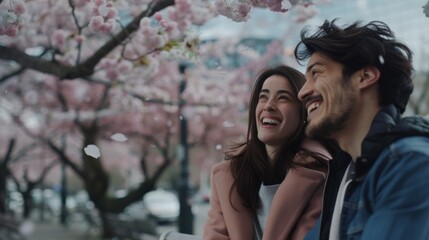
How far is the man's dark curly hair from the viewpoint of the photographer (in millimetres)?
1420

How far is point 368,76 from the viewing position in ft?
4.62

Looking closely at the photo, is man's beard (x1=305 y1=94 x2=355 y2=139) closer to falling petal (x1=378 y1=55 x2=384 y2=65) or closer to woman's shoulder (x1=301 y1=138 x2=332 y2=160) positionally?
falling petal (x1=378 y1=55 x2=384 y2=65)

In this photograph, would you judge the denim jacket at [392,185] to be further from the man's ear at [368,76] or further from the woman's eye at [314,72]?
the woman's eye at [314,72]

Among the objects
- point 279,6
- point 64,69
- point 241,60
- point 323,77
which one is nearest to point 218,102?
point 241,60

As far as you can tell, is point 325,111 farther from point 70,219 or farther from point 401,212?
point 70,219

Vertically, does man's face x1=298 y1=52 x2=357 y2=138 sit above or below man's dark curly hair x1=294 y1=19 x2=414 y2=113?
below

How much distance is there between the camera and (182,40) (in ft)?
11.7

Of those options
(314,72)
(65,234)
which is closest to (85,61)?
(314,72)

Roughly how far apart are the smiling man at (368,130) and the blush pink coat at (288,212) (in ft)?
1.06

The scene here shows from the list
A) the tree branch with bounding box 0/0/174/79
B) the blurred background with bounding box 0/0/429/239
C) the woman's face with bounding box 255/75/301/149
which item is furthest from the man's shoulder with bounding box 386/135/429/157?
the tree branch with bounding box 0/0/174/79

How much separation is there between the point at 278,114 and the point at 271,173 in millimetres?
241

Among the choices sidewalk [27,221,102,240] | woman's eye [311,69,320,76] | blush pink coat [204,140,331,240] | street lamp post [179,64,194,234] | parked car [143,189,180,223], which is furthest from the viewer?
parked car [143,189,180,223]

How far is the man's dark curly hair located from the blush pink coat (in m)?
0.56

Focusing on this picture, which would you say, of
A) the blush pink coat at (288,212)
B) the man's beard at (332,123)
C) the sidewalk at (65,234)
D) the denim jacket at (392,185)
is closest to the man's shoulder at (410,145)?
the denim jacket at (392,185)
